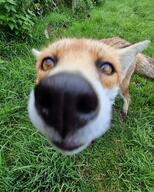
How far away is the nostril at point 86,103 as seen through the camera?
178 cm

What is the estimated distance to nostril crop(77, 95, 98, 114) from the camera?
69.9 inches

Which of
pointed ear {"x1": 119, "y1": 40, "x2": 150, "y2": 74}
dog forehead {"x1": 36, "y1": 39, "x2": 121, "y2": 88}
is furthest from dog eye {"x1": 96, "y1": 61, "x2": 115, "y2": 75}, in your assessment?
pointed ear {"x1": 119, "y1": 40, "x2": 150, "y2": 74}

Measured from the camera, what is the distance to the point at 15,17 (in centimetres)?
627

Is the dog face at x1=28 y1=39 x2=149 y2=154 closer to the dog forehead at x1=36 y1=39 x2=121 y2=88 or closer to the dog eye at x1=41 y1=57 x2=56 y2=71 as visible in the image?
the dog forehead at x1=36 y1=39 x2=121 y2=88

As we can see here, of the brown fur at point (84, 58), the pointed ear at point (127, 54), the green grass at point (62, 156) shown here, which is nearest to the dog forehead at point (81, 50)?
the brown fur at point (84, 58)

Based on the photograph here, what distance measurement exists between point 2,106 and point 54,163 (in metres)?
1.25

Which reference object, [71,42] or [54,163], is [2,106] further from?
[71,42]

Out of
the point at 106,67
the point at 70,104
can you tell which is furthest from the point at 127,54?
the point at 70,104

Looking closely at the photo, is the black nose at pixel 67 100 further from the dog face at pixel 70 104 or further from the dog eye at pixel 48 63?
the dog eye at pixel 48 63

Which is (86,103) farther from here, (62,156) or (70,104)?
(62,156)

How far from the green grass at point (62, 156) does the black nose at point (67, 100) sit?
7.54ft

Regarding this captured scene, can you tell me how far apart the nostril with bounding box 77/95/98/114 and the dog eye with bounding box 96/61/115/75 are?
758 millimetres

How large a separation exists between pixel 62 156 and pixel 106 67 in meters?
1.86

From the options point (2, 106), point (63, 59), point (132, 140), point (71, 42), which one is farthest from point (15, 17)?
point (63, 59)
